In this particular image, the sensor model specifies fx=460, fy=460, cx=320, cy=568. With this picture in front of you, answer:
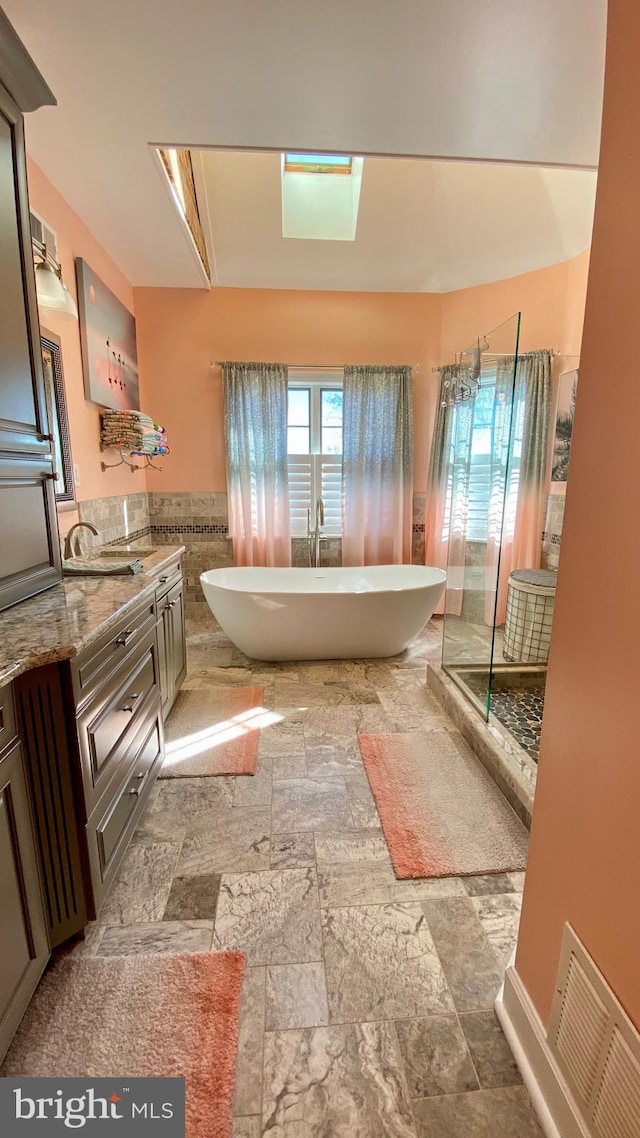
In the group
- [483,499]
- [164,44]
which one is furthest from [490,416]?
[164,44]

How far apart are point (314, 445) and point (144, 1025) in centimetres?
383

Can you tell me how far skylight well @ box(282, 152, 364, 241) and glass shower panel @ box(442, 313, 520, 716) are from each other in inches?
58.8

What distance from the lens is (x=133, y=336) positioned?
3.75m

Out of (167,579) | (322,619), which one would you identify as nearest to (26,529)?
(167,579)

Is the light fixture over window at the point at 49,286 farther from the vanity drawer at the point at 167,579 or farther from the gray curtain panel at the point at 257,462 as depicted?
the gray curtain panel at the point at 257,462

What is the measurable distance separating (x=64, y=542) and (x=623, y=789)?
8.42 feet

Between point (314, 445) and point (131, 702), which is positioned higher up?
Answer: point (314, 445)

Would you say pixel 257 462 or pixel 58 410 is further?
pixel 257 462

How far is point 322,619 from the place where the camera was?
3.16 m

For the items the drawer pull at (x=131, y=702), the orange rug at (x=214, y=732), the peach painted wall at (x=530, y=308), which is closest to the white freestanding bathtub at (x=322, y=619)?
the orange rug at (x=214, y=732)

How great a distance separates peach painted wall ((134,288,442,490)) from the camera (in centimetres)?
393

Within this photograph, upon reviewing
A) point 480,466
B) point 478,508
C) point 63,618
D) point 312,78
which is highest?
point 312,78

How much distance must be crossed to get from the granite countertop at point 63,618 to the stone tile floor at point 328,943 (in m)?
0.95

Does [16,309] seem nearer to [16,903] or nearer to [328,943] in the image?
[16,903]
